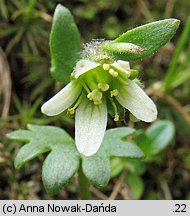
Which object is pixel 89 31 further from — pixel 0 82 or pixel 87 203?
pixel 87 203

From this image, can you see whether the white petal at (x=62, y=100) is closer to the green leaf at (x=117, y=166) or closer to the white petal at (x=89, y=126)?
the white petal at (x=89, y=126)

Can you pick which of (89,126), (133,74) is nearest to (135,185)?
(89,126)

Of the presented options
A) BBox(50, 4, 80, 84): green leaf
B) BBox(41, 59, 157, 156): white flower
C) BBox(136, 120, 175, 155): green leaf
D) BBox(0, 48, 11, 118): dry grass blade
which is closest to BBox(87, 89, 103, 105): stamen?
BBox(41, 59, 157, 156): white flower

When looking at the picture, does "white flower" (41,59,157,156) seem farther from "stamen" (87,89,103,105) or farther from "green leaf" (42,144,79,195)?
"green leaf" (42,144,79,195)

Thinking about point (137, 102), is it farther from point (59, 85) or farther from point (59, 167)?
point (59, 85)

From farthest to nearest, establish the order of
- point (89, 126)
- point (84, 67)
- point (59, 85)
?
point (59, 85), point (89, 126), point (84, 67)
